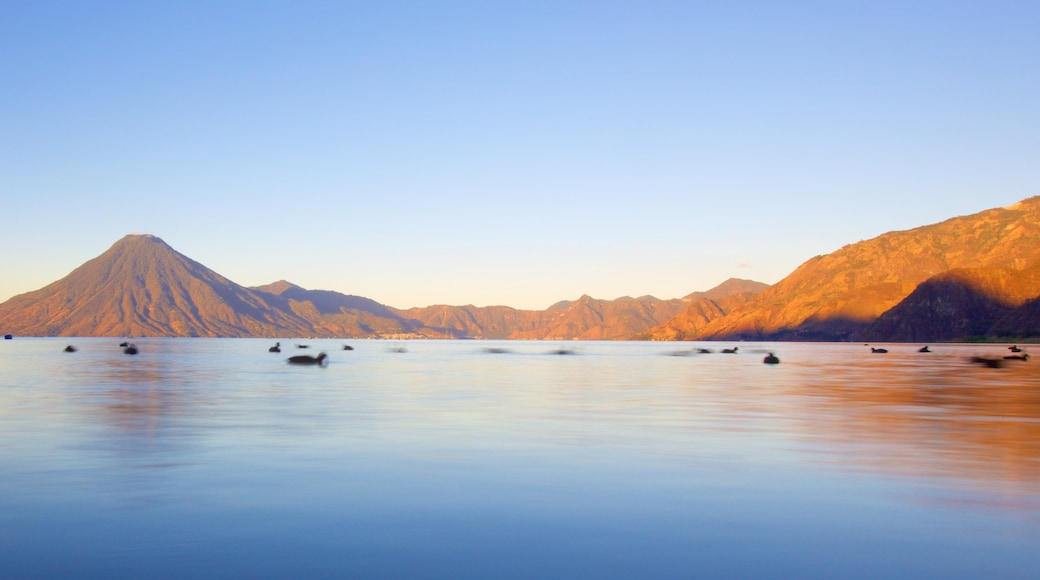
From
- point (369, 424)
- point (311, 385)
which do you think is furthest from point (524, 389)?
point (369, 424)

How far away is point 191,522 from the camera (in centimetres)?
1307

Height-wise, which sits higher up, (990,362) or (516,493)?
(990,362)

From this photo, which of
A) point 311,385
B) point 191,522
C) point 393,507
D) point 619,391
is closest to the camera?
point 191,522

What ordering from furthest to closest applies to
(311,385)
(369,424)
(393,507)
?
1. (311,385)
2. (369,424)
3. (393,507)

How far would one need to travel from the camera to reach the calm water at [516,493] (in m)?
11.0

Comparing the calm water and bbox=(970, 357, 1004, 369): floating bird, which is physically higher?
bbox=(970, 357, 1004, 369): floating bird

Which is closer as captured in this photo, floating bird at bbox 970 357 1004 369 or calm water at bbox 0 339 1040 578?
calm water at bbox 0 339 1040 578

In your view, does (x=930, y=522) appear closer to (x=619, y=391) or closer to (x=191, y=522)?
(x=191, y=522)

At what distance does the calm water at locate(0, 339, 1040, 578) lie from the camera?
1105 cm

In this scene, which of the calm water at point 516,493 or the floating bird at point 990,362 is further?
the floating bird at point 990,362

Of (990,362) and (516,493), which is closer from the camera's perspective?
(516,493)

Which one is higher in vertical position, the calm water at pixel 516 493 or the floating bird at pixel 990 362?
the floating bird at pixel 990 362

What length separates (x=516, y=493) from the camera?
1588 cm

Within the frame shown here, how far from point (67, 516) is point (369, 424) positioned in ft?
51.2
